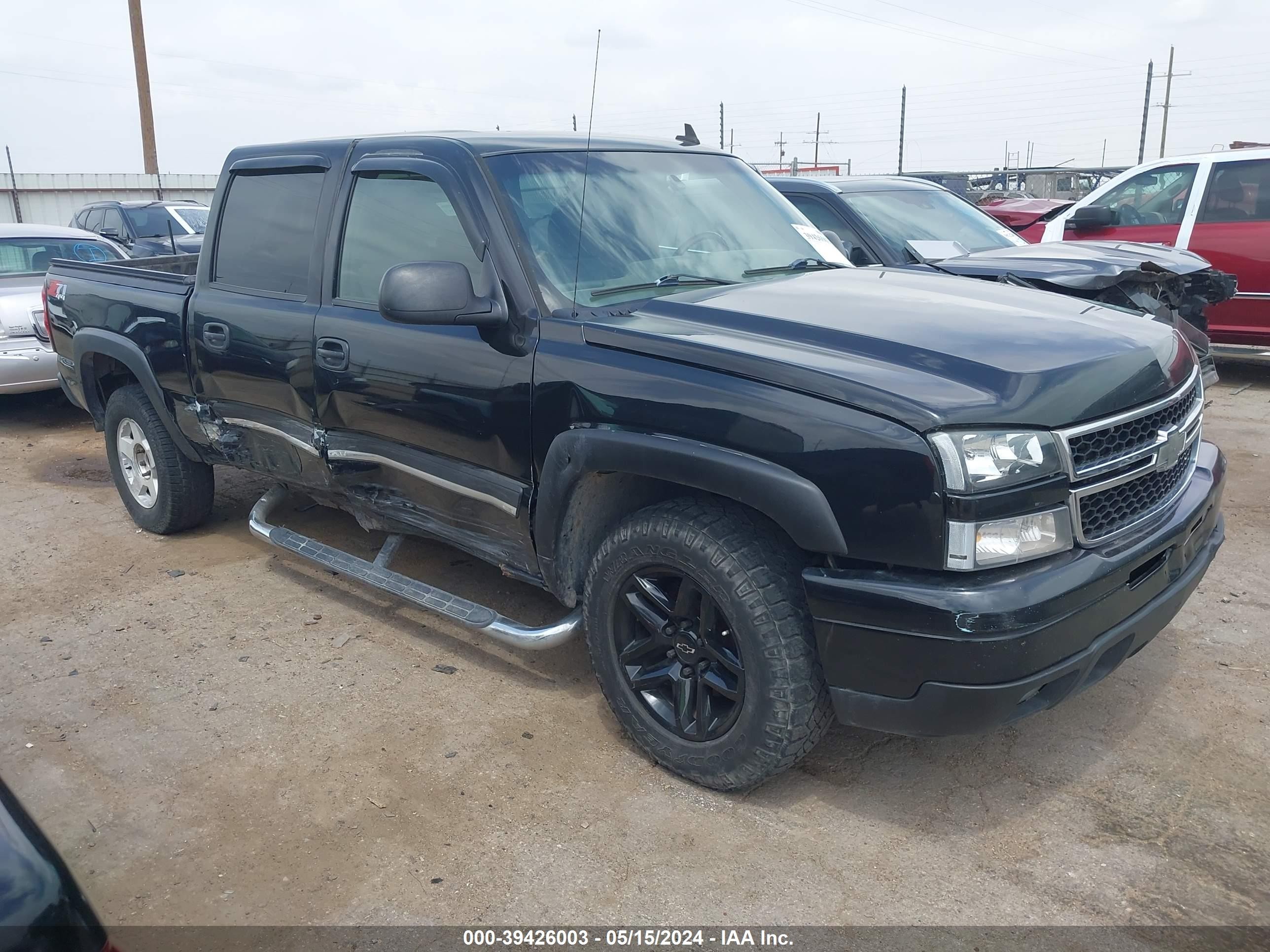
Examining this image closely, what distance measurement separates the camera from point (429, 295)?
120 inches

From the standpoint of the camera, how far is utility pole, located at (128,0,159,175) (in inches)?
929

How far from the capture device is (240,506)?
606 cm

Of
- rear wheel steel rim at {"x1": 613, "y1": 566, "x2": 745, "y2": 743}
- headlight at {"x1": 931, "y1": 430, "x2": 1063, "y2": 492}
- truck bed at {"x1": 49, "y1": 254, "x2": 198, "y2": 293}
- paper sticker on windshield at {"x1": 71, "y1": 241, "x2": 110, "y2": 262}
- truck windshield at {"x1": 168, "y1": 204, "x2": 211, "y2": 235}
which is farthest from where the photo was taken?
truck windshield at {"x1": 168, "y1": 204, "x2": 211, "y2": 235}

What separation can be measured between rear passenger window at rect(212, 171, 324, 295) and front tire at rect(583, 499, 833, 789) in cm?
193

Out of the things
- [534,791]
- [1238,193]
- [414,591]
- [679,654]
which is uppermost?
[1238,193]

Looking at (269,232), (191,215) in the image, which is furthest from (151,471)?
(191,215)

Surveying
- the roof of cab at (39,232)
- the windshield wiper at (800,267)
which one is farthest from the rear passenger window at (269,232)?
the roof of cab at (39,232)

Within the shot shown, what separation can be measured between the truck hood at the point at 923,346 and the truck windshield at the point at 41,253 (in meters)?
7.32

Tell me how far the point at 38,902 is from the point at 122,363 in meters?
4.18

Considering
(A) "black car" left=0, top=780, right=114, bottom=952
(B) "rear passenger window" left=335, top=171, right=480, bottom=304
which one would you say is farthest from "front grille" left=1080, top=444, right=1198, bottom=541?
(A) "black car" left=0, top=780, right=114, bottom=952

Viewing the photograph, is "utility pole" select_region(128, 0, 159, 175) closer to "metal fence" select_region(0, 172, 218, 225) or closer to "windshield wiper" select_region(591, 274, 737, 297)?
"metal fence" select_region(0, 172, 218, 225)

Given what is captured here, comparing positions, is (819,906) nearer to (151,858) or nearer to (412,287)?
(151,858)

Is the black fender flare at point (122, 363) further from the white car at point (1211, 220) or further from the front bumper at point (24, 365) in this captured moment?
the white car at point (1211, 220)

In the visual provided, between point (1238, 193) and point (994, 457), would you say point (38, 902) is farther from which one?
point (1238, 193)
